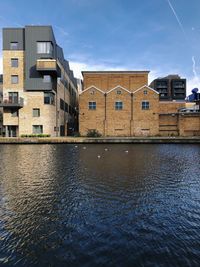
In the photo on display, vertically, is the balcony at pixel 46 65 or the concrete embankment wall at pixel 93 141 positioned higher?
the balcony at pixel 46 65

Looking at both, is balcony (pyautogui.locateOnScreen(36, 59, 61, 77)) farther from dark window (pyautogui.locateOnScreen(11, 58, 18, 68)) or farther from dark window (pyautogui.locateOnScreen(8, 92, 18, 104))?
dark window (pyautogui.locateOnScreen(8, 92, 18, 104))

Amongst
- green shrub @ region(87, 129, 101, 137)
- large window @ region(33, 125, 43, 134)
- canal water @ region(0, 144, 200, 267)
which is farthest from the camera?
green shrub @ region(87, 129, 101, 137)

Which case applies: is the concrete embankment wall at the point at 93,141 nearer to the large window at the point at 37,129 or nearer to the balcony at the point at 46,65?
the large window at the point at 37,129

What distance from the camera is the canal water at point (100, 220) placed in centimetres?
491

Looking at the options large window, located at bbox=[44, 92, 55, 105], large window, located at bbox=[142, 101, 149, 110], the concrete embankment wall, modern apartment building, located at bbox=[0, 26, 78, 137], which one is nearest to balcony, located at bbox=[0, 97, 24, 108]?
modern apartment building, located at bbox=[0, 26, 78, 137]

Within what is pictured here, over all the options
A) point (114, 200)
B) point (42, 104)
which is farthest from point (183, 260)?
point (42, 104)

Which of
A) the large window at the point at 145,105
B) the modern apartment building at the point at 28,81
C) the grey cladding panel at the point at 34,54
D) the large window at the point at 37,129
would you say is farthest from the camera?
the large window at the point at 145,105

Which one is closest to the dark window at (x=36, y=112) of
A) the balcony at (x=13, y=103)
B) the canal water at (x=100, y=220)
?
the balcony at (x=13, y=103)

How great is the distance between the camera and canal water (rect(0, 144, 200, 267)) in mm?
4910

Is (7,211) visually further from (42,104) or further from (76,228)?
(42,104)

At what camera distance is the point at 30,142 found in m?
33.7

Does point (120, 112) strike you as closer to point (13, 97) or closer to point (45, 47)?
point (45, 47)

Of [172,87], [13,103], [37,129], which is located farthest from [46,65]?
[172,87]

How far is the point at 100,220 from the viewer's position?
6684 mm
